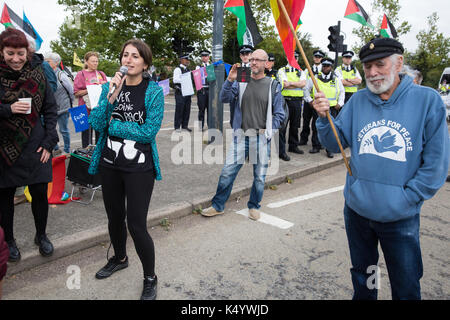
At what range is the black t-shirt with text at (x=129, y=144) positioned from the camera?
2611 mm

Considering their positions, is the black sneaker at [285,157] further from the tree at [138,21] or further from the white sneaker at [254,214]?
the tree at [138,21]

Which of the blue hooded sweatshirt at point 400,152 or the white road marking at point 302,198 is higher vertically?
the blue hooded sweatshirt at point 400,152

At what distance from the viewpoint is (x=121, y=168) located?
2615mm

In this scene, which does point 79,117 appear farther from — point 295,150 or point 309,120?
point 309,120

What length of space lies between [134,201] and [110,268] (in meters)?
0.87

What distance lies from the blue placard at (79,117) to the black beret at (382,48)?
4850 mm

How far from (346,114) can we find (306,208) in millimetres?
2802

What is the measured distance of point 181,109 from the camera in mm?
9711

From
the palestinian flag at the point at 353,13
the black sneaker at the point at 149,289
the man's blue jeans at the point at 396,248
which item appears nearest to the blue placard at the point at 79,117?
the black sneaker at the point at 149,289

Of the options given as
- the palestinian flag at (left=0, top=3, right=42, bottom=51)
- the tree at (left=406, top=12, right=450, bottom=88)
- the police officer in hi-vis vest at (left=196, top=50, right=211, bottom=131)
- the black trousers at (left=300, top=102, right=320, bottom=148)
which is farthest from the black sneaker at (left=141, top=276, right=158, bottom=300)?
the tree at (left=406, top=12, right=450, bottom=88)

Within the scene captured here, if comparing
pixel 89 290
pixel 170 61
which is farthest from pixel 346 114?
pixel 170 61

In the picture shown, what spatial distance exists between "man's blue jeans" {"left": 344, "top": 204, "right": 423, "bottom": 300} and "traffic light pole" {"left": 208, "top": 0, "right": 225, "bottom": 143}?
18.8ft

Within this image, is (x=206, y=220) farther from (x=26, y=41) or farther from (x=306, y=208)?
(x=26, y=41)

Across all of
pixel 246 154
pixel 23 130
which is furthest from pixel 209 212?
pixel 23 130
